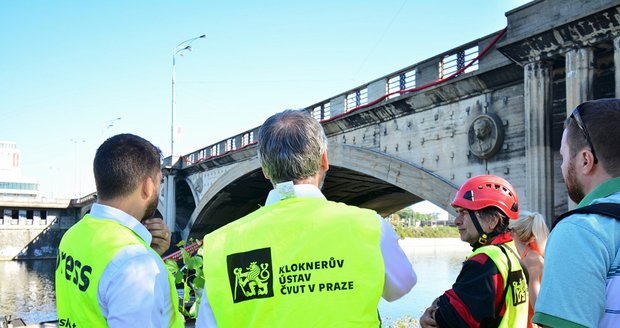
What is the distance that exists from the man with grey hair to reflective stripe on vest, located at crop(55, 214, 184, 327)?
0.42 m

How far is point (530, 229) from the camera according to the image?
351cm

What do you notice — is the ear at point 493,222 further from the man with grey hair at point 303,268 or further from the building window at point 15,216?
the building window at point 15,216

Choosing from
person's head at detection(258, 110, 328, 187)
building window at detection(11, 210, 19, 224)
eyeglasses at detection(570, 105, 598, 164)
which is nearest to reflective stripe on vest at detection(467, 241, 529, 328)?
eyeglasses at detection(570, 105, 598, 164)

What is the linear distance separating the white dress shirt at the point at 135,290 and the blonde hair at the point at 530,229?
8.04ft

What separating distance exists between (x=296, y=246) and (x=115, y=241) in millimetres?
743

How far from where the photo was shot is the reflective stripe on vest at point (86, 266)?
1875 millimetres

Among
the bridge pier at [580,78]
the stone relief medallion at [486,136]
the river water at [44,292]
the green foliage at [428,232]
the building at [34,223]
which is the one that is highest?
the bridge pier at [580,78]

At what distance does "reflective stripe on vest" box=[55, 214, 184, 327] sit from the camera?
1.88m

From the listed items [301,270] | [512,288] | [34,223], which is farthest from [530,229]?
[34,223]

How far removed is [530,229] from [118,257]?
2.67m

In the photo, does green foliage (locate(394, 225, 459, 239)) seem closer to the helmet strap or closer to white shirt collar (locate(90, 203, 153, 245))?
the helmet strap

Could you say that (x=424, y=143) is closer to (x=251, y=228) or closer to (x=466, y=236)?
(x=466, y=236)

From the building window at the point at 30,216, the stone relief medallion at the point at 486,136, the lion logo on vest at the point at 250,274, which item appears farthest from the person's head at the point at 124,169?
the building window at the point at 30,216

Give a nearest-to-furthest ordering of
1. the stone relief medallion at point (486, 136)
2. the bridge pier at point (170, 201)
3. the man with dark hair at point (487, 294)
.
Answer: the man with dark hair at point (487, 294) → the stone relief medallion at point (486, 136) → the bridge pier at point (170, 201)
